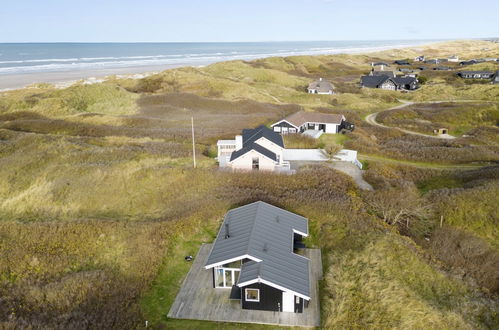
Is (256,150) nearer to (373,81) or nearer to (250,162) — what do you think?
(250,162)

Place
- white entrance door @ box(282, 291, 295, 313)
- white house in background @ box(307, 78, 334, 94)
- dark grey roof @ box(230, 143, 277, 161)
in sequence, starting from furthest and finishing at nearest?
1. white house in background @ box(307, 78, 334, 94)
2. dark grey roof @ box(230, 143, 277, 161)
3. white entrance door @ box(282, 291, 295, 313)

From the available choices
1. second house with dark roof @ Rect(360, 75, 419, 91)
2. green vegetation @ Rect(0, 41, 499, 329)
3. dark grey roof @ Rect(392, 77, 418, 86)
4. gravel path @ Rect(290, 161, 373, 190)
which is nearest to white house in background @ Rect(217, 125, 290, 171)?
green vegetation @ Rect(0, 41, 499, 329)

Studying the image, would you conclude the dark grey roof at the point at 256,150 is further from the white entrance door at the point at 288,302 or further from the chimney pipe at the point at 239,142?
the white entrance door at the point at 288,302

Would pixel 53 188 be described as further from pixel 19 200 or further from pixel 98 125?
pixel 98 125

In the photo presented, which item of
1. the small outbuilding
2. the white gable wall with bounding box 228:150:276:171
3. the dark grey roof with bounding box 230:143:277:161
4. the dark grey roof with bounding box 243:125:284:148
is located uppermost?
the small outbuilding

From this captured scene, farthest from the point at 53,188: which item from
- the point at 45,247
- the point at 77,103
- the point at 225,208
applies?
the point at 77,103

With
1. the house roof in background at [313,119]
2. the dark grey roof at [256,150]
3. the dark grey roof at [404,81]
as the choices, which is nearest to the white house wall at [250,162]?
the dark grey roof at [256,150]

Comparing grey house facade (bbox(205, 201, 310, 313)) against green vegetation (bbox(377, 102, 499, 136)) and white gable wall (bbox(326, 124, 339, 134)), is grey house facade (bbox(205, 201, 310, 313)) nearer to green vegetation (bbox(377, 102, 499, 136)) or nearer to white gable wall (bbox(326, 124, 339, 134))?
white gable wall (bbox(326, 124, 339, 134))
